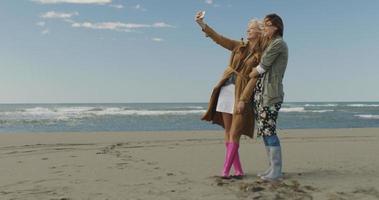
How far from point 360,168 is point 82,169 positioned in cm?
370

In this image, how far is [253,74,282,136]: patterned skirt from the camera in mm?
4656

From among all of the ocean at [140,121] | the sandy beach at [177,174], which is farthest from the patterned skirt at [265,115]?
the ocean at [140,121]

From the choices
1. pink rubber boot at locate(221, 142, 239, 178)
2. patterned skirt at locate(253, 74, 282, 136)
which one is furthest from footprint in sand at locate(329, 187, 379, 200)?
pink rubber boot at locate(221, 142, 239, 178)

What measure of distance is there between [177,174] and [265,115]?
1.37 metres

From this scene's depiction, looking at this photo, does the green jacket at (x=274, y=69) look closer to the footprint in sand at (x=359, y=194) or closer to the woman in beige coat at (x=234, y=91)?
the woman in beige coat at (x=234, y=91)

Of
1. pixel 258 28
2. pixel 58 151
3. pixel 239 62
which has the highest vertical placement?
pixel 258 28

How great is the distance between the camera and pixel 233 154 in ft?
16.4

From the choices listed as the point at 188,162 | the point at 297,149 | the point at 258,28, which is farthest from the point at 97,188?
the point at 297,149

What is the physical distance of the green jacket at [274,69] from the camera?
4594 millimetres

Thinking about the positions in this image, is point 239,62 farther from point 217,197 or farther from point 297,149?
point 297,149

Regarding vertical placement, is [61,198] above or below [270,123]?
below

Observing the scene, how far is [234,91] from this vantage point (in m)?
5.11

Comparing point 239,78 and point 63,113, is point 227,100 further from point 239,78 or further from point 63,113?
point 63,113

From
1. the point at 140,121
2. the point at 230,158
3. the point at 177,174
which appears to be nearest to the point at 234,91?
the point at 230,158
